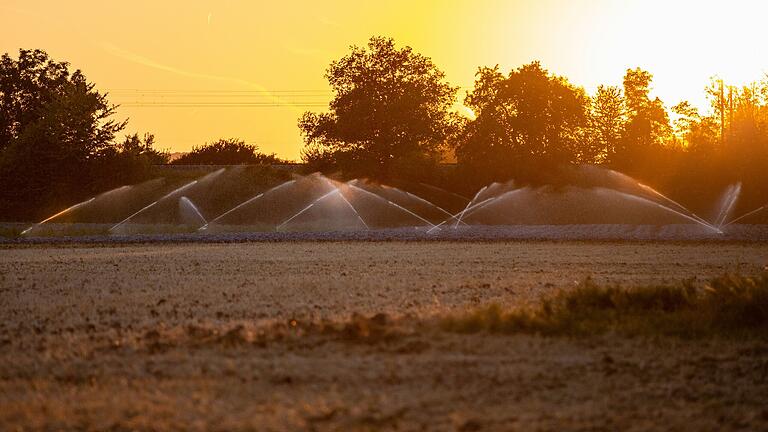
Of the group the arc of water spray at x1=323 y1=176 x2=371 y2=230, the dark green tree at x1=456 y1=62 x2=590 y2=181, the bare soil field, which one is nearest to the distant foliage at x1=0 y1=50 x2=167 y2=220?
the arc of water spray at x1=323 y1=176 x2=371 y2=230

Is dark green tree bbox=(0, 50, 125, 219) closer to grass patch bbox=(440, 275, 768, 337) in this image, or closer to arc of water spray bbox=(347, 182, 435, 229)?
arc of water spray bbox=(347, 182, 435, 229)

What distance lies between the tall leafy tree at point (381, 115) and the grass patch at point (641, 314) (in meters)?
49.5

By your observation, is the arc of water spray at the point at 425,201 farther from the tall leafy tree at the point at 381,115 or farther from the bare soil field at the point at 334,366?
the bare soil field at the point at 334,366

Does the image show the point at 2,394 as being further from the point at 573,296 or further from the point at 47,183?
the point at 47,183

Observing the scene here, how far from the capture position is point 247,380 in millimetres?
10047

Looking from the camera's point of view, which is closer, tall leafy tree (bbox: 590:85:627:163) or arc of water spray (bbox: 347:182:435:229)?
arc of water spray (bbox: 347:182:435:229)

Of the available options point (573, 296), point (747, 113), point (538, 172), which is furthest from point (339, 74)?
point (573, 296)

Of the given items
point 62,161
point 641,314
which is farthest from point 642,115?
point 641,314

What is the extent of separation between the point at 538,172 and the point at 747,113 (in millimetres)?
20224

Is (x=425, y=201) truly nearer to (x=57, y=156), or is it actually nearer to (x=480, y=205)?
(x=480, y=205)

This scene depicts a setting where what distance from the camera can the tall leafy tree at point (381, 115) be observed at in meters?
66.9

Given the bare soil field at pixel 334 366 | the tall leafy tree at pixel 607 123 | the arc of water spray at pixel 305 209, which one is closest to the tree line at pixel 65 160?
the arc of water spray at pixel 305 209

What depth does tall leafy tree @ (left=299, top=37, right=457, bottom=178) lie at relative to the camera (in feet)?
220

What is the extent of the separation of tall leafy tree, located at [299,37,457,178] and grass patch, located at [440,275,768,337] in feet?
162
